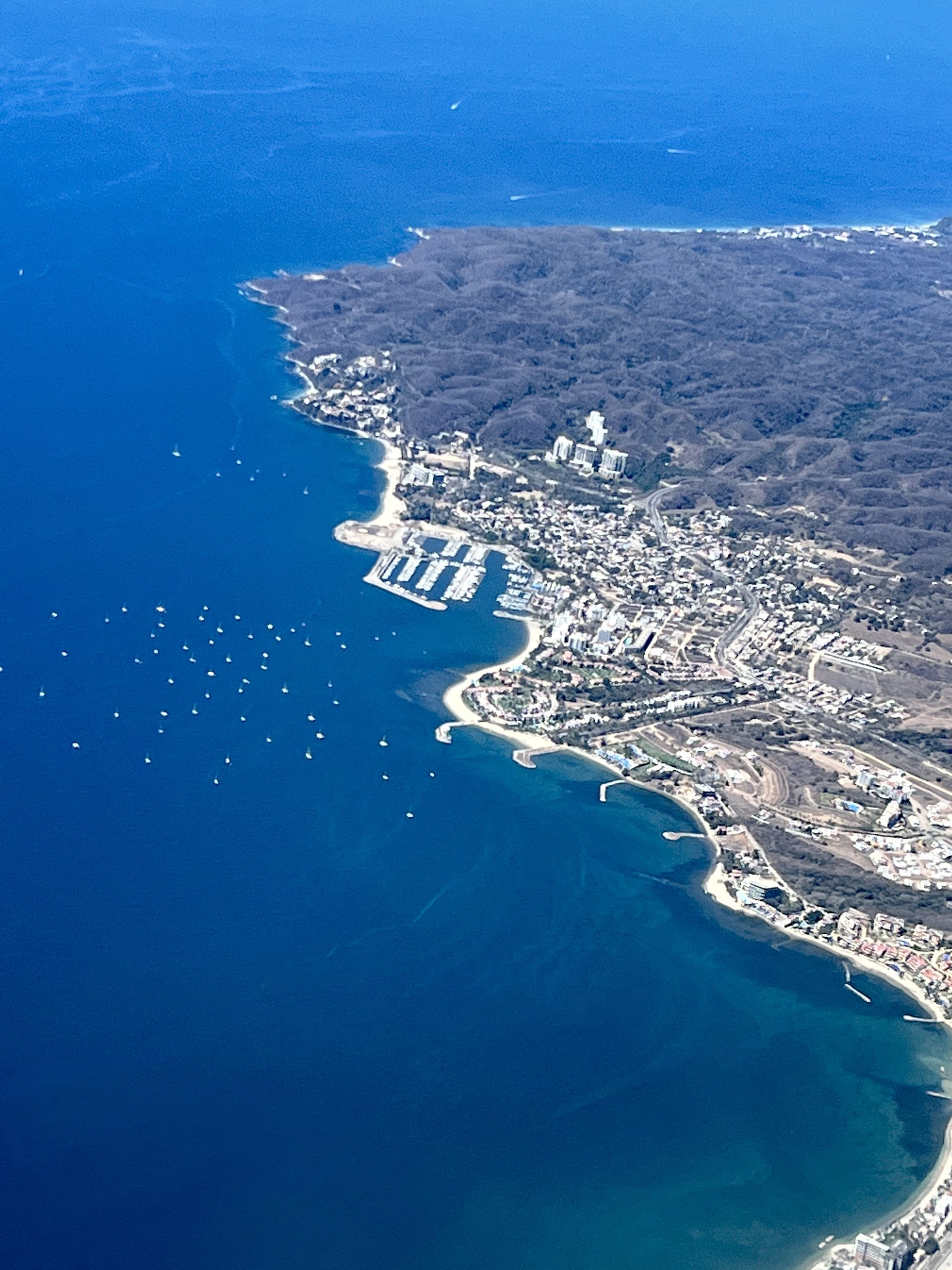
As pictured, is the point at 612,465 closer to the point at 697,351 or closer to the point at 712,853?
the point at 697,351

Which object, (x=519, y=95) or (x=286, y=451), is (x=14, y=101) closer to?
(x=519, y=95)

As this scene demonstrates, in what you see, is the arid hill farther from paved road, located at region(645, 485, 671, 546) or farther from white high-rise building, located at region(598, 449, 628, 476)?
paved road, located at region(645, 485, 671, 546)

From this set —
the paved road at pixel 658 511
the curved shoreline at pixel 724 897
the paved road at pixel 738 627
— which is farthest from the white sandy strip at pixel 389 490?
the paved road at pixel 738 627

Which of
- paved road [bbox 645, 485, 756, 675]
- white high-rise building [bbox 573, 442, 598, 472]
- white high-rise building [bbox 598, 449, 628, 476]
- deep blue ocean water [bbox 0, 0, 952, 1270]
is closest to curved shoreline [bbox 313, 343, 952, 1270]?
deep blue ocean water [bbox 0, 0, 952, 1270]

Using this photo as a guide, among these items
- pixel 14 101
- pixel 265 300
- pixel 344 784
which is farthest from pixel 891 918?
pixel 14 101

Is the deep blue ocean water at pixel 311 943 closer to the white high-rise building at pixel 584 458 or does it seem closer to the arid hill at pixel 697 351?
the arid hill at pixel 697 351
